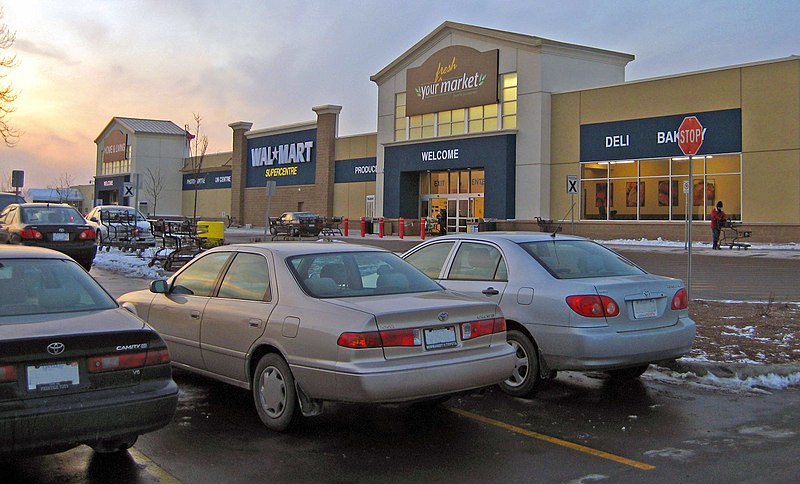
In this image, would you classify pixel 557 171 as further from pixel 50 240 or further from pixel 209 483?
pixel 209 483

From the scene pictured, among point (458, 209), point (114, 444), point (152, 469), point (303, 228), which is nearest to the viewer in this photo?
point (114, 444)

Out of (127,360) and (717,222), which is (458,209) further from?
(127,360)

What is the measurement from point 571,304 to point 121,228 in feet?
79.7

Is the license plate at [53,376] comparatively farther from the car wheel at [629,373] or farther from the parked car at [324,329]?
the car wheel at [629,373]

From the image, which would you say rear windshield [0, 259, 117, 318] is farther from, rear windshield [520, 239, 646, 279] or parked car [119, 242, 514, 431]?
rear windshield [520, 239, 646, 279]

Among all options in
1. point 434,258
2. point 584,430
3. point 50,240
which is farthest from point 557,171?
point 584,430

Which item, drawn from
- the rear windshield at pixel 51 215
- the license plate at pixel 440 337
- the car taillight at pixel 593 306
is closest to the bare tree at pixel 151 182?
the rear windshield at pixel 51 215

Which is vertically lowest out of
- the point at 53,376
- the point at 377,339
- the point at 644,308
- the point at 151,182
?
the point at 53,376

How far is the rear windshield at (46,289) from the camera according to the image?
5.13 m

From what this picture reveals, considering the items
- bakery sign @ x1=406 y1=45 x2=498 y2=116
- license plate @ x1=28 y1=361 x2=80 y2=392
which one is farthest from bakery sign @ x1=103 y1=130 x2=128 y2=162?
license plate @ x1=28 y1=361 x2=80 y2=392

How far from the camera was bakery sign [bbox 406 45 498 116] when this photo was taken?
3978 cm

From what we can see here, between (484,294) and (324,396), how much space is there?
2527 millimetres

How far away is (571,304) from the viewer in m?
6.92

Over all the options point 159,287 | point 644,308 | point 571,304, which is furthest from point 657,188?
point 159,287
